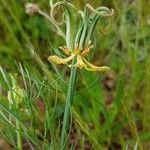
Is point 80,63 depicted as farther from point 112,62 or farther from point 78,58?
point 112,62

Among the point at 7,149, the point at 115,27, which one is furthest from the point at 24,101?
the point at 115,27

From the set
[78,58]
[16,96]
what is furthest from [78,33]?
[16,96]

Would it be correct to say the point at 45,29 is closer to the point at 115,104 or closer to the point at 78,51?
the point at 115,104

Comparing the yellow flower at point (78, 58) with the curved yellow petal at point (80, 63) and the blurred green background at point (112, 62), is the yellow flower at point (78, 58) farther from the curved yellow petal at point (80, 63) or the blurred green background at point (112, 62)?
the blurred green background at point (112, 62)

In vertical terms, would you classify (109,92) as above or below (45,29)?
below

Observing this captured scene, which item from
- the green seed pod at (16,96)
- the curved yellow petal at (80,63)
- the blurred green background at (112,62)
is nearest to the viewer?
the curved yellow petal at (80,63)

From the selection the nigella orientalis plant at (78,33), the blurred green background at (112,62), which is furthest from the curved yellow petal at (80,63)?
the blurred green background at (112,62)

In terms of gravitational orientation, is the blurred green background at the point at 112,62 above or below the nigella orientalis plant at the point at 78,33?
below

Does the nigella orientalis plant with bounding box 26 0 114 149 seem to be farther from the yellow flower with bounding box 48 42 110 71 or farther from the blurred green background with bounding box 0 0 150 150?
the blurred green background with bounding box 0 0 150 150
